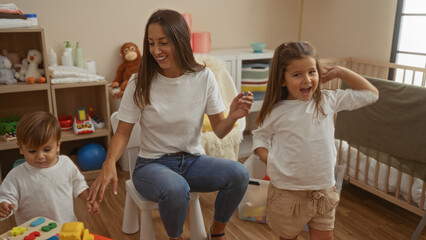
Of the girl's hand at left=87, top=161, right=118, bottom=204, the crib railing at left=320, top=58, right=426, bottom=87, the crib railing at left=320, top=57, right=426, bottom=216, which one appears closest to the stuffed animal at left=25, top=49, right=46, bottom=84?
the girl's hand at left=87, top=161, right=118, bottom=204

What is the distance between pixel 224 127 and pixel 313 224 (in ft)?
1.76

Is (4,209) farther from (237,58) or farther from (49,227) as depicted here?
(237,58)

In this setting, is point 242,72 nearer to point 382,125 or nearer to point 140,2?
point 140,2

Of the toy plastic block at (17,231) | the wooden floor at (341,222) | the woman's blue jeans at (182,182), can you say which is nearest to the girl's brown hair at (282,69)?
the woman's blue jeans at (182,182)

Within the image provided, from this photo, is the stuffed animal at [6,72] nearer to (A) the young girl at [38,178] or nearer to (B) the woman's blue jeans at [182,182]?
(A) the young girl at [38,178]

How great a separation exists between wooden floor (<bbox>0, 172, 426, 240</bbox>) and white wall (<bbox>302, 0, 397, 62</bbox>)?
3.70 feet

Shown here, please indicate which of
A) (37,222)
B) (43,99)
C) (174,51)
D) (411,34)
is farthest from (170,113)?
(411,34)

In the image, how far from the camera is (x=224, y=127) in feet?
5.49

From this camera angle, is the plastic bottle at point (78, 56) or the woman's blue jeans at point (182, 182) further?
the plastic bottle at point (78, 56)

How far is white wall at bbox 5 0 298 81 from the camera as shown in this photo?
2.71 m

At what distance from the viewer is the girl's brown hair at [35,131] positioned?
1.38m

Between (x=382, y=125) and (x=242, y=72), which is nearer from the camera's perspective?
(x=382, y=125)

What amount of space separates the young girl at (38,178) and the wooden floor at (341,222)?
0.62 m

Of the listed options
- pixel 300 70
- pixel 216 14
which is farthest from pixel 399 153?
pixel 216 14
